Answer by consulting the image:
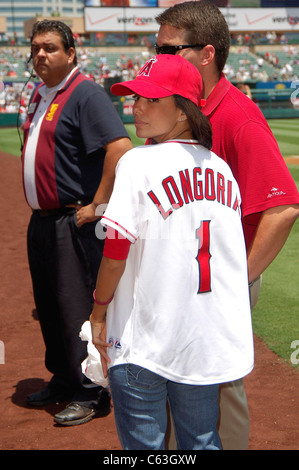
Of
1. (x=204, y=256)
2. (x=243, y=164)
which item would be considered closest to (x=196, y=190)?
(x=204, y=256)

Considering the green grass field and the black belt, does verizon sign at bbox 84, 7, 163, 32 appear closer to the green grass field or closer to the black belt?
the green grass field

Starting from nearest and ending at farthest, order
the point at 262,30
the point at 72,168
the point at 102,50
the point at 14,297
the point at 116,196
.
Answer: the point at 116,196 → the point at 72,168 → the point at 14,297 → the point at 102,50 → the point at 262,30

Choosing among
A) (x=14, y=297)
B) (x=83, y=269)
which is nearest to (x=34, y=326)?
(x=14, y=297)

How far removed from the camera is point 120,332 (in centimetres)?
211

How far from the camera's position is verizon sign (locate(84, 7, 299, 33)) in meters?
70.5

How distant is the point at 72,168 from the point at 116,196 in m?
1.89

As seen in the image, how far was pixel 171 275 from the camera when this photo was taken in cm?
206

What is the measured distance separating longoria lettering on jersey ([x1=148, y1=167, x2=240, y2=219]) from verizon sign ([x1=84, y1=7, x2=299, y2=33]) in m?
69.6

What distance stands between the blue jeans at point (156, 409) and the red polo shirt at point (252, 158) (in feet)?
2.42

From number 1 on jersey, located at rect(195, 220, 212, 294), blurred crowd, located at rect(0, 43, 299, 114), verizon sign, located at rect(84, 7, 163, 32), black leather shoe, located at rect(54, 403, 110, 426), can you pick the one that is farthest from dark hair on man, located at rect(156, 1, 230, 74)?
verizon sign, located at rect(84, 7, 163, 32)

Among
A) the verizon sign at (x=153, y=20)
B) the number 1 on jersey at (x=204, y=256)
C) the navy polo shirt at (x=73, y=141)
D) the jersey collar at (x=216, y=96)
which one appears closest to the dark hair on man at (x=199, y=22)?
the jersey collar at (x=216, y=96)

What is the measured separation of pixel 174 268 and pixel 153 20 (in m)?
73.1

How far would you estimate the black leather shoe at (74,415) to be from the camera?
3900 millimetres

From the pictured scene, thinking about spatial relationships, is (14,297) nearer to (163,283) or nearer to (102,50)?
(163,283)
